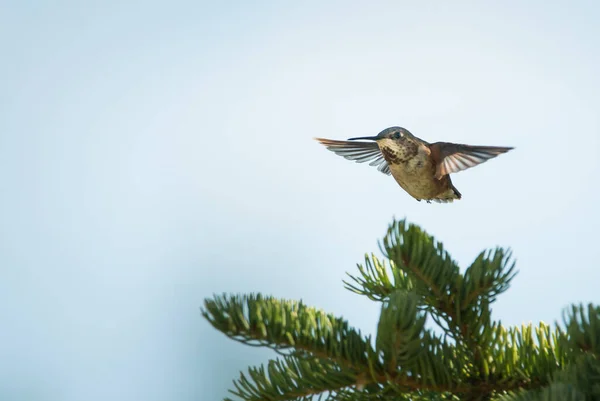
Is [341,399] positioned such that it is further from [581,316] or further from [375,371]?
[581,316]

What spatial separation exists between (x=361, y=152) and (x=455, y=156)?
2.21 ft

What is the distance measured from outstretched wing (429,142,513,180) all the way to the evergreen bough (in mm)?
1227

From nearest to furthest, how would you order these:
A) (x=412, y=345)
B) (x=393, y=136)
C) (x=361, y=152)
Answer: (x=412, y=345) < (x=393, y=136) < (x=361, y=152)

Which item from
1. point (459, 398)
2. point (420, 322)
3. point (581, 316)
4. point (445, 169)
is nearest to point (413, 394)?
point (459, 398)

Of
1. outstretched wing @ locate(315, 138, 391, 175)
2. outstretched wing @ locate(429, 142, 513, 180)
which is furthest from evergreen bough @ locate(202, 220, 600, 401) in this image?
outstretched wing @ locate(315, 138, 391, 175)

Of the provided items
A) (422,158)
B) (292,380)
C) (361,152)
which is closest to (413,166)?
(422,158)

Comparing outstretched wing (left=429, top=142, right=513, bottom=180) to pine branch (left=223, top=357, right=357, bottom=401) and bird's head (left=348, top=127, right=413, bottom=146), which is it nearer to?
bird's head (left=348, top=127, right=413, bottom=146)

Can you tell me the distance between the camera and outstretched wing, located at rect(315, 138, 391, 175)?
9.64ft

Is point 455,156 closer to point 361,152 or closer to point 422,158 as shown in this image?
point 422,158

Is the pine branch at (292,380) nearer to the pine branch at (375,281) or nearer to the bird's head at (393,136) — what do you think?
the pine branch at (375,281)

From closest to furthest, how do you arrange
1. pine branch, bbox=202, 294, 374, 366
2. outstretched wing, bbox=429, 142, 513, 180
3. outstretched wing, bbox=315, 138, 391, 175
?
1. pine branch, bbox=202, 294, 374, 366
2. outstretched wing, bbox=429, 142, 513, 180
3. outstretched wing, bbox=315, 138, 391, 175

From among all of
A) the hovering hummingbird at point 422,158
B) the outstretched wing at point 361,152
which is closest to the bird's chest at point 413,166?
the hovering hummingbird at point 422,158

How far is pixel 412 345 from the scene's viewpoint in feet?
3.23

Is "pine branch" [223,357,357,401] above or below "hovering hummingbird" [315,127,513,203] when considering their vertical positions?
below
